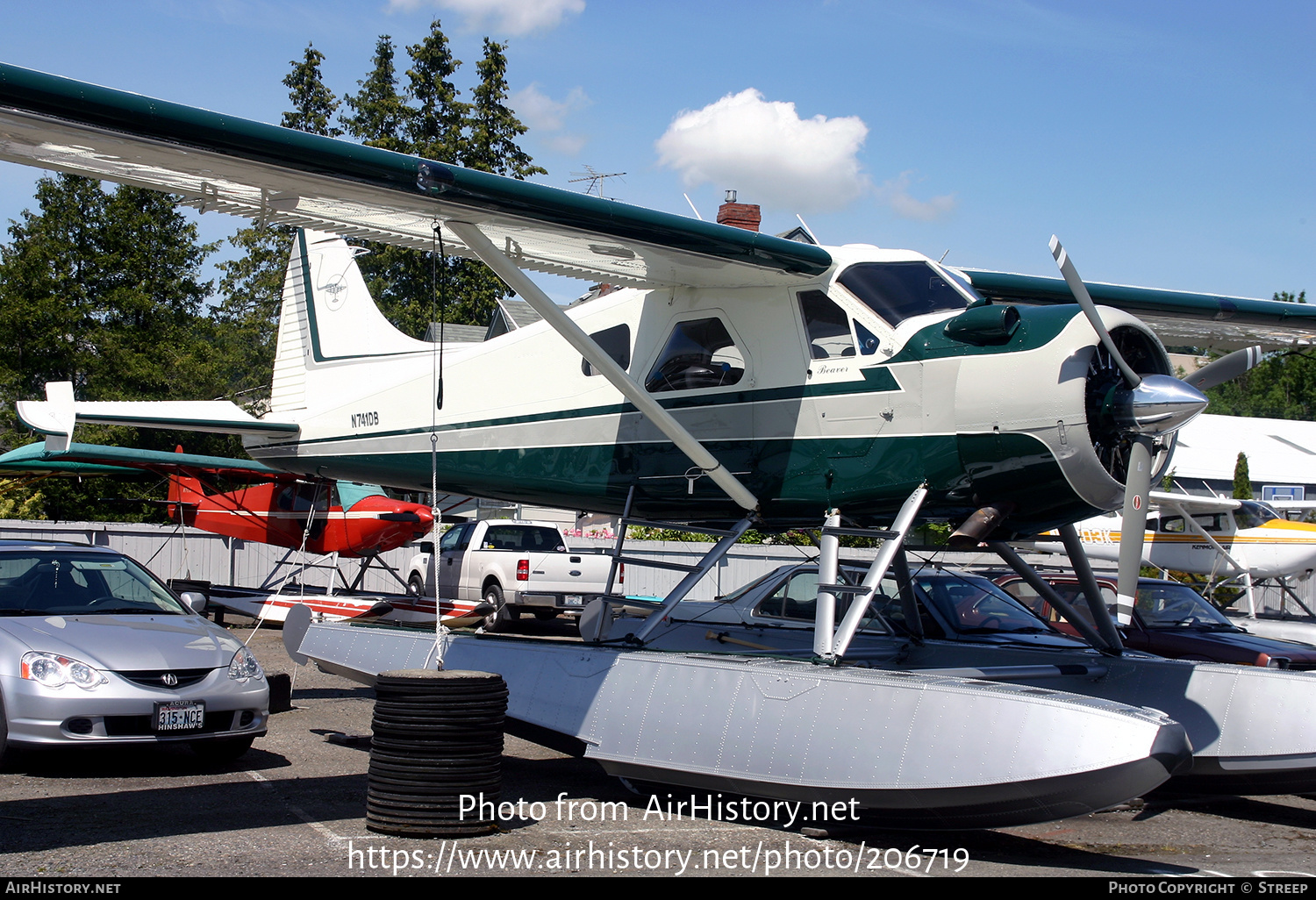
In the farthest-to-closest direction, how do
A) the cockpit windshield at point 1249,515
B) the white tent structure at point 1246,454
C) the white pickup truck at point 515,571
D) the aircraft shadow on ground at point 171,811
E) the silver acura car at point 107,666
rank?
the white tent structure at point 1246,454
the cockpit windshield at point 1249,515
the white pickup truck at point 515,571
the silver acura car at point 107,666
the aircraft shadow on ground at point 171,811

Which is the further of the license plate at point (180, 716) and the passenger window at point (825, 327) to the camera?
the passenger window at point (825, 327)

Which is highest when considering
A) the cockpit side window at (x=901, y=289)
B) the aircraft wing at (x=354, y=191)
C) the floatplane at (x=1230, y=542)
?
the aircraft wing at (x=354, y=191)

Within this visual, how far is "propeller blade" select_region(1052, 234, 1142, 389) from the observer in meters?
6.49

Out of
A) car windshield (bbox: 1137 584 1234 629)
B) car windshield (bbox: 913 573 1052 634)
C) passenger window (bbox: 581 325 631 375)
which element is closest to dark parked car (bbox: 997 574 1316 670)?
car windshield (bbox: 1137 584 1234 629)

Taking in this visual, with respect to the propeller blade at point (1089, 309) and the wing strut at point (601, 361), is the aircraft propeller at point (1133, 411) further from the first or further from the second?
the wing strut at point (601, 361)

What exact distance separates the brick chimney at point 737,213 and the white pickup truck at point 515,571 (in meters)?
7.08

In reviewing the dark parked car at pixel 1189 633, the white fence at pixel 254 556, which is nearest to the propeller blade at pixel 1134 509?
the dark parked car at pixel 1189 633

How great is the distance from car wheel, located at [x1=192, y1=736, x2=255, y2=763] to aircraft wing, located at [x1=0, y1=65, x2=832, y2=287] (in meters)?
3.41

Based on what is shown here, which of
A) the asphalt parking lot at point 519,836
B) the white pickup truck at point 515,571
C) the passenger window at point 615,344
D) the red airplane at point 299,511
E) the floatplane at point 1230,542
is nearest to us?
the asphalt parking lot at point 519,836

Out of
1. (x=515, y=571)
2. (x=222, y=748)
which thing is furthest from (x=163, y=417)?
(x=515, y=571)

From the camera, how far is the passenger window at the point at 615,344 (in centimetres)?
874

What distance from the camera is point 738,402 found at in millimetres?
7984

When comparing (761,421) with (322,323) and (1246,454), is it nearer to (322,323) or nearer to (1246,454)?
(322,323)

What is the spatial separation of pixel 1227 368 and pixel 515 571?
469 inches
